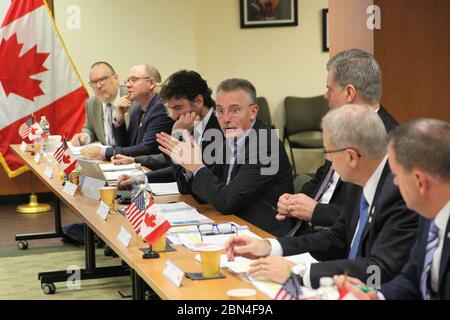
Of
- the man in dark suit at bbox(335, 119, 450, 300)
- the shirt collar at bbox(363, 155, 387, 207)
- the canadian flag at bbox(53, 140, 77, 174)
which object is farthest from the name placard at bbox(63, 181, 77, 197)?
the man in dark suit at bbox(335, 119, 450, 300)

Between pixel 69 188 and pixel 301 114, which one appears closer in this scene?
pixel 69 188

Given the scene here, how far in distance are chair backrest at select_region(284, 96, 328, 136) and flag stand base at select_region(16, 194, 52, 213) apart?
9.82 feet

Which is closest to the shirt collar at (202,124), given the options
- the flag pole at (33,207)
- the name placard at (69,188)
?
the name placard at (69,188)

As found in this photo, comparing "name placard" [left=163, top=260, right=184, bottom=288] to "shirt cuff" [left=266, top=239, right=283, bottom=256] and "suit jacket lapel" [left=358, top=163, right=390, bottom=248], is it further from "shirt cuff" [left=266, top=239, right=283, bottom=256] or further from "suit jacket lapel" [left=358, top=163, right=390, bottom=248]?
"suit jacket lapel" [left=358, top=163, right=390, bottom=248]

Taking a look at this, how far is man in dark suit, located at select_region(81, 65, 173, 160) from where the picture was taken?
238 inches

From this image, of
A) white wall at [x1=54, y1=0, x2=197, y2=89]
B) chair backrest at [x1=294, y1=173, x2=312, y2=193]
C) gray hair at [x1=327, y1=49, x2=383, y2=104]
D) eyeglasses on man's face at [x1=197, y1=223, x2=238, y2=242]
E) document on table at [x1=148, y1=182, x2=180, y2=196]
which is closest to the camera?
eyeglasses on man's face at [x1=197, y1=223, x2=238, y2=242]

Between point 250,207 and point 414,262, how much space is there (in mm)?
1604

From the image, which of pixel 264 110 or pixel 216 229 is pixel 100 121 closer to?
pixel 264 110

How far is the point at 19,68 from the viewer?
7.99 metres

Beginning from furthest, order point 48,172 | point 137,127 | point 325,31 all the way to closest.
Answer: point 325,31 < point 137,127 < point 48,172

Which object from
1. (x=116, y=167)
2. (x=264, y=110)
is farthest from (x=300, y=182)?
(x=264, y=110)

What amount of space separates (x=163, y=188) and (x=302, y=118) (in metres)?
4.74

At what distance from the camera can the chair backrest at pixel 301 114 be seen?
9.31 metres
